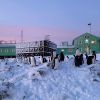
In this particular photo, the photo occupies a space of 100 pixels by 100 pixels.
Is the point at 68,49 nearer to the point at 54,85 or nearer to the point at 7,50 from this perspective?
the point at 7,50

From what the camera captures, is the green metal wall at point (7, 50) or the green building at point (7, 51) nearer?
the green building at point (7, 51)

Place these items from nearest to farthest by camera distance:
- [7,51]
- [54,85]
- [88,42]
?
[54,85], [88,42], [7,51]

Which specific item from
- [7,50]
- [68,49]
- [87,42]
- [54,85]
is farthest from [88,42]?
[54,85]

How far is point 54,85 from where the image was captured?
20.2 meters

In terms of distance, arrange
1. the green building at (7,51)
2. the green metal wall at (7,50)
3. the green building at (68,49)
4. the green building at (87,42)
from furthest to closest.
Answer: the green metal wall at (7,50)
the green building at (7,51)
the green building at (68,49)
the green building at (87,42)

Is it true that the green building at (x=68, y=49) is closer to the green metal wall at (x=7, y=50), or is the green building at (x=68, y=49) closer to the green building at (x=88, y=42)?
the green building at (x=88, y=42)

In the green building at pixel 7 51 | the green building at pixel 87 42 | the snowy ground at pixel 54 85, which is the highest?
the green building at pixel 87 42

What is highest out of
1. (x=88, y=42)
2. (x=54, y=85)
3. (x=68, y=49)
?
(x=88, y=42)

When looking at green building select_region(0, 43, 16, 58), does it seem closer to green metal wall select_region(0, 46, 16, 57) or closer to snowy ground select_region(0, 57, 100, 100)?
green metal wall select_region(0, 46, 16, 57)

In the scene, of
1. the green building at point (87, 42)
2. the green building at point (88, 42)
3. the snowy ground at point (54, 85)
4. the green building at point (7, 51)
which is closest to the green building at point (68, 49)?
the green building at point (87, 42)

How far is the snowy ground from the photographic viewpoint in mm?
17859

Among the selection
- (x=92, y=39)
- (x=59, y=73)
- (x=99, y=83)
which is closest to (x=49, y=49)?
(x=59, y=73)

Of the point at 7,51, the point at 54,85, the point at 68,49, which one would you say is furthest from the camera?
the point at 7,51

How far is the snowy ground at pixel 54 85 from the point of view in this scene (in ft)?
58.6
